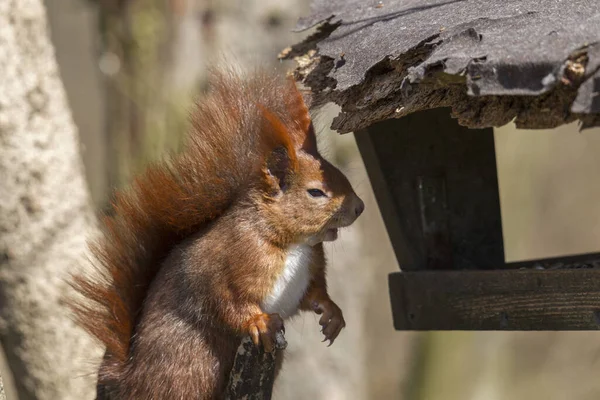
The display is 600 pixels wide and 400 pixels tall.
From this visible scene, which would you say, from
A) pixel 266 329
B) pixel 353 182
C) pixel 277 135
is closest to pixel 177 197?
pixel 277 135

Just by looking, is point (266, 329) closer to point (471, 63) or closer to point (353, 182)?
point (471, 63)

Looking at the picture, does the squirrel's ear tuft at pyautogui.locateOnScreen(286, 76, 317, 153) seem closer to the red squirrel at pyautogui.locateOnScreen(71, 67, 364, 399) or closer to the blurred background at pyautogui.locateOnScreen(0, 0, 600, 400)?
the red squirrel at pyautogui.locateOnScreen(71, 67, 364, 399)

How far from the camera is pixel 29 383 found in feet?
10.2

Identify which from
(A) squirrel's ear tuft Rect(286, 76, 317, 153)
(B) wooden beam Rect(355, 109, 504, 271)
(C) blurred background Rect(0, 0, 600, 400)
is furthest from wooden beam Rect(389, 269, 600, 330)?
(A) squirrel's ear tuft Rect(286, 76, 317, 153)

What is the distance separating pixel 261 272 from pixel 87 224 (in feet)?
4.15

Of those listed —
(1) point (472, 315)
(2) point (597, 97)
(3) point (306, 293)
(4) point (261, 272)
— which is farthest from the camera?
(1) point (472, 315)

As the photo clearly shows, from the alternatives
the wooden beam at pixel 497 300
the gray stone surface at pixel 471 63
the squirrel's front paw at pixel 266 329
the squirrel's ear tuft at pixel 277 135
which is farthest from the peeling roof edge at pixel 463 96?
the wooden beam at pixel 497 300

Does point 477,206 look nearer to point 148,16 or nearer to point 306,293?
point 306,293

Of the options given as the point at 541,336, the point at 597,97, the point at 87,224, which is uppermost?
the point at 597,97

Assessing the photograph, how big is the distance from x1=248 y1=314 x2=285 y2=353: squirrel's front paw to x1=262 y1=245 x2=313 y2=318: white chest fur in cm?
8

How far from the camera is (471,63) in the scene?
1618 millimetres

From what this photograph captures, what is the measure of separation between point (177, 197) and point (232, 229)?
177 millimetres

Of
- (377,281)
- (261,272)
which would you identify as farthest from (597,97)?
(377,281)

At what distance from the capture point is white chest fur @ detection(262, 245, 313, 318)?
2207mm
